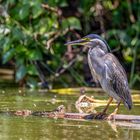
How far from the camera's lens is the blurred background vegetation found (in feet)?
34.7

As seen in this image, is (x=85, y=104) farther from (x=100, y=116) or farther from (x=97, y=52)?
(x=100, y=116)

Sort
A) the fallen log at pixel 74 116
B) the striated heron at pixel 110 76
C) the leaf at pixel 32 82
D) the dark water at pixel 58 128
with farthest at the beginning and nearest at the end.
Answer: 1. the leaf at pixel 32 82
2. the striated heron at pixel 110 76
3. the fallen log at pixel 74 116
4. the dark water at pixel 58 128

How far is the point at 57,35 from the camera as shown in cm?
1152

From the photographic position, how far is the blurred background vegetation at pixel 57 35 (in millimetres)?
10586

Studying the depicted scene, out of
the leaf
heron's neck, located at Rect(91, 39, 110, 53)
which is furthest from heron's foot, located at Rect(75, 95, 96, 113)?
the leaf

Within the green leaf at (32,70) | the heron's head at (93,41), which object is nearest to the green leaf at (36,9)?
the green leaf at (32,70)

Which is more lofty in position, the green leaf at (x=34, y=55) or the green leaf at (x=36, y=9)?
the green leaf at (x=36, y=9)

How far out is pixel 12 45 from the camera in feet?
35.0

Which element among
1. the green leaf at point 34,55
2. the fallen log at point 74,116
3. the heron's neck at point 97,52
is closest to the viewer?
the fallen log at point 74,116

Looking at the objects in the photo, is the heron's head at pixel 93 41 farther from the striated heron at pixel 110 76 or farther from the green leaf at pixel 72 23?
the green leaf at pixel 72 23

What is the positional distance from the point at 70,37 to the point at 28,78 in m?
1.89

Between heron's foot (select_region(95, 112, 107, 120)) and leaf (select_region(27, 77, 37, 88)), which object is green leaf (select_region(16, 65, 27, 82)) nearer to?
leaf (select_region(27, 77, 37, 88))

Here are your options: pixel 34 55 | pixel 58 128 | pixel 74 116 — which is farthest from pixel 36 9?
pixel 58 128

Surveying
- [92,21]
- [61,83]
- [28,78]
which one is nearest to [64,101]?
[28,78]
